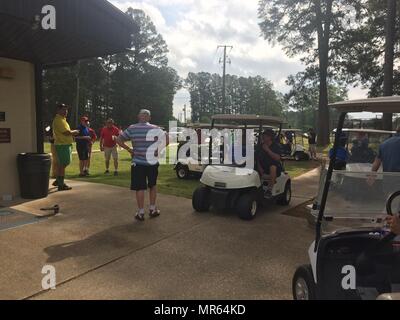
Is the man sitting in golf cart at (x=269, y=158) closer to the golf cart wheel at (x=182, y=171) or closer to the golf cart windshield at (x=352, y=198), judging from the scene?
the golf cart windshield at (x=352, y=198)

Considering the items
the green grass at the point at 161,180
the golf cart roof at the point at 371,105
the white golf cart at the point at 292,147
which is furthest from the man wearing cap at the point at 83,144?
the white golf cart at the point at 292,147

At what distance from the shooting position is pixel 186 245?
5.36 m

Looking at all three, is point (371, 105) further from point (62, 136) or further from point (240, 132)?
point (62, 136)

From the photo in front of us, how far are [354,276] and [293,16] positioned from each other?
27804mm

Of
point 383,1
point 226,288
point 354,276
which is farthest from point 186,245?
point 383,1

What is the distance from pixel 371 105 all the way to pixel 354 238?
1.03 metres

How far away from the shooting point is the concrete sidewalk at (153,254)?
13.1 ft

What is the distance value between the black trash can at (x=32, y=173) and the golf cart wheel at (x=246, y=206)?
12.6ft

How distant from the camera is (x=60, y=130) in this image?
852 centimetres

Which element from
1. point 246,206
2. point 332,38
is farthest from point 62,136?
point 332,38
